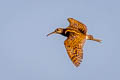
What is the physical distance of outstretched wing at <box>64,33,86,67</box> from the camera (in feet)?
185

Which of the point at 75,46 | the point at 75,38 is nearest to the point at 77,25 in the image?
the point at 75,38

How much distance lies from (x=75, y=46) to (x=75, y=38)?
1800 millimetres

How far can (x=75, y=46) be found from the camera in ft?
193

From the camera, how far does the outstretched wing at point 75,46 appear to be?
56438 mm

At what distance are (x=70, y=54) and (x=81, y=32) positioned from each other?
16.9ft

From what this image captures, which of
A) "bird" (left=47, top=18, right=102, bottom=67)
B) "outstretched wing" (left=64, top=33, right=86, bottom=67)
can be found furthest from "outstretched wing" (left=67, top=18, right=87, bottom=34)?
"outstretched wing" (left=64, top=33, right=86, bottom=67)

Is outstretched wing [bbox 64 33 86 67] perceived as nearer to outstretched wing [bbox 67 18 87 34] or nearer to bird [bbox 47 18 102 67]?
bird [bbox 47 18 102 67]

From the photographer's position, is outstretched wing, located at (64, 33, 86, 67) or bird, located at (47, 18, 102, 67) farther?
bird, located at (47, 18, 102, 67)

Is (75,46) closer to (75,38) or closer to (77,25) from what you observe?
(75,38)

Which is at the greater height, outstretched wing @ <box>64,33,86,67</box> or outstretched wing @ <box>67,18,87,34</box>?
outstretched wing @ <box>67,18,87,34</box>

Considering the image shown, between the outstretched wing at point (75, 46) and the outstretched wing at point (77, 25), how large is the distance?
2032 millimetres

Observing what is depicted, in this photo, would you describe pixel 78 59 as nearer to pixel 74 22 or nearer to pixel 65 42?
pixel 65 42

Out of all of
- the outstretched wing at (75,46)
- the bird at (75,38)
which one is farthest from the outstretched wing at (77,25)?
the outstretched wing at (75,46)

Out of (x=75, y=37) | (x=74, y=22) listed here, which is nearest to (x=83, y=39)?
(x=75, y=37)
